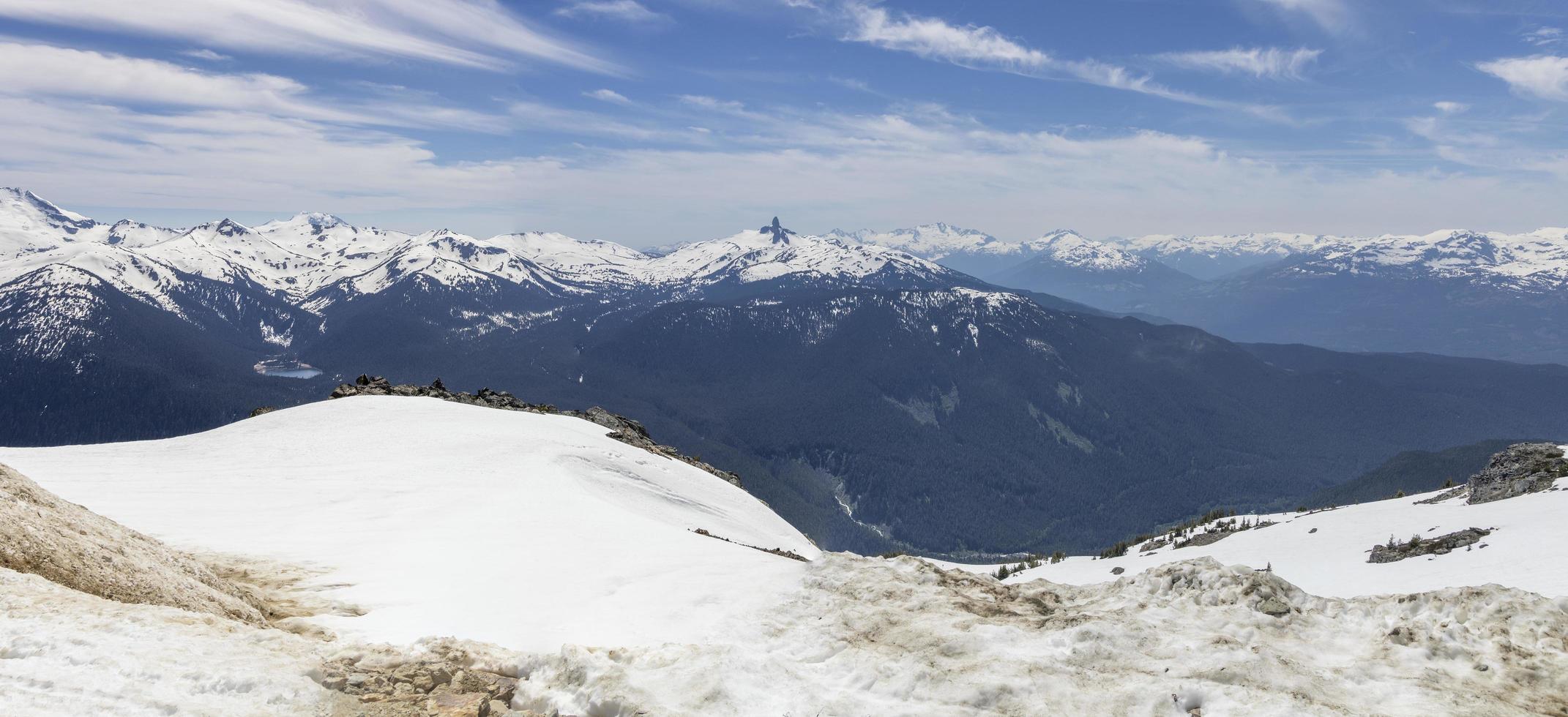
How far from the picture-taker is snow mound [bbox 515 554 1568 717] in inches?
376

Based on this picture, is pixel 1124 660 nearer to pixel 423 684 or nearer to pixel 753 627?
pixel 753 627

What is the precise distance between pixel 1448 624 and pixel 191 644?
1760 centimetres

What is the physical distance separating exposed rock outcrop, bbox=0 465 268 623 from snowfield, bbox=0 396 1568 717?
2.42 ft

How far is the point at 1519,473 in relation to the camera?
31.2m

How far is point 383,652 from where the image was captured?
35.4 ft

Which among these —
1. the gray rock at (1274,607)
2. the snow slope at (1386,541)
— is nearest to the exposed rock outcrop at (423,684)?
the gray rock at (1274,607)

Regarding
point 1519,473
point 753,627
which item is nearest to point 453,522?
point 753,627

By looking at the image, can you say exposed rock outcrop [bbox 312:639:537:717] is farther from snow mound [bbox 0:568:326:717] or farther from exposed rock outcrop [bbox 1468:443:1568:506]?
exposed rock outcrop [bbox 1468:443:1568:506]

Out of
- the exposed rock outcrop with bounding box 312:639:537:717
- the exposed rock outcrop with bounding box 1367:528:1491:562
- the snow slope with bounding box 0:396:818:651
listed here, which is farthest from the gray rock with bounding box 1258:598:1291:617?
the exposed rock outcrop with bounding box 1367:528:1491:562

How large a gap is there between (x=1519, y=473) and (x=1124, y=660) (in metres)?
33.5

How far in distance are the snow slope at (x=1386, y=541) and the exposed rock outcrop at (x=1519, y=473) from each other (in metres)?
0.82

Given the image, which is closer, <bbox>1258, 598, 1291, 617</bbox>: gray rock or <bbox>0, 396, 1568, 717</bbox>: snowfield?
<bbox>0, 396, 1568, 717</bbox>: snowfield

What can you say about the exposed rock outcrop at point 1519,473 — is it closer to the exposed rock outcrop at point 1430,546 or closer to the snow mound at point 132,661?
the exposed rock outcrop at point 1430,546

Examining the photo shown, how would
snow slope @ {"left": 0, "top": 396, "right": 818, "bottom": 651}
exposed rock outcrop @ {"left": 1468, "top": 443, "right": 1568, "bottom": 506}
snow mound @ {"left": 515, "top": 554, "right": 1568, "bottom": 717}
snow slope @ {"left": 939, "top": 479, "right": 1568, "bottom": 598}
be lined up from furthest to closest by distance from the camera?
1. exposed rock outcrop @ {"left": 1468, "top": 443, "right": 1568, "bottom": 506}
2. snow slope @ {"left": 939, "top": 479, "right": 1568, "bottom": 598}
3. snow slope @ {"left": 0, "top": 396, "right": 818, "bottom": 651}
4. snow mound @ {"left": 515, "top": 554, "right": 1568, "bottom": 717}
